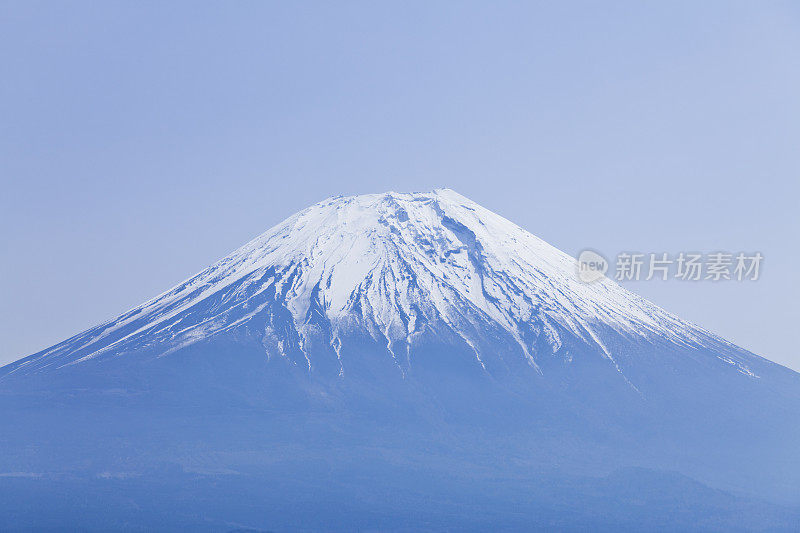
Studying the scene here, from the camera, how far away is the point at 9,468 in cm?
8850

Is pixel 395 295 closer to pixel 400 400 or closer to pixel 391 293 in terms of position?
pixel 391 293

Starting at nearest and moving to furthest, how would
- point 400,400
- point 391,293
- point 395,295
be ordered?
point 400,400 → point 395,295 → point 391,293

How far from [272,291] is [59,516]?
2858cm

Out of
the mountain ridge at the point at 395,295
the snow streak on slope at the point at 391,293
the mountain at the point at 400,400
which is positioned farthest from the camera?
the snow streak on slope at the point at 391,293

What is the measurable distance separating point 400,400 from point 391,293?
11.5m

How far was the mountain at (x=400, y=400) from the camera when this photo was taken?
8312 cm

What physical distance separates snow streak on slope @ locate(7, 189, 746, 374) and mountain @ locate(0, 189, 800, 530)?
0.70ft

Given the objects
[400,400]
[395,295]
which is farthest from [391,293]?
[400,400]

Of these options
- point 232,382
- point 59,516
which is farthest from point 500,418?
point 59,516

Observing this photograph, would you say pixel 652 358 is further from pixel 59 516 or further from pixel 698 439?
pixel 59 516

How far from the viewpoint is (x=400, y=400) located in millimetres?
94438

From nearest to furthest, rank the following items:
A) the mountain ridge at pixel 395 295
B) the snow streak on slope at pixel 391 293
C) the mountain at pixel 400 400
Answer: the mountain at pixel 400 400 < the mountain ridge at pixel 395 295 < the snow streak on slope at pixel 391 293

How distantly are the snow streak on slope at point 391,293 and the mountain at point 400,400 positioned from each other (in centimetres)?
21

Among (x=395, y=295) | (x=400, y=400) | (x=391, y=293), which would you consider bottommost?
(x=400, y=400)
